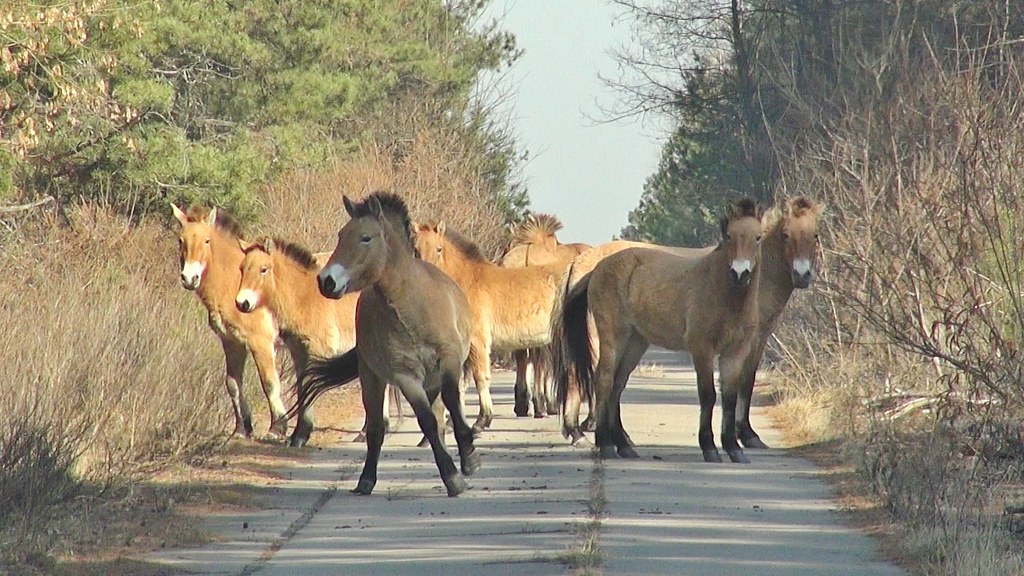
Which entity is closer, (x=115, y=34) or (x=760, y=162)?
(x=115, y=34)

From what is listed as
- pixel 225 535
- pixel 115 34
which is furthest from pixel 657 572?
pixel 115 34

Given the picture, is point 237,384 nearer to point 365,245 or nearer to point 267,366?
point 267,366

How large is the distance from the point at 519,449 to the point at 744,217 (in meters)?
3.53

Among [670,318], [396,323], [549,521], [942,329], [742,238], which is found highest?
[742,238]

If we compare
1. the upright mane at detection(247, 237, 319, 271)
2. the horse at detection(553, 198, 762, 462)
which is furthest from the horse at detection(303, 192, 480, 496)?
the upright mane at detection(247, 237, 319, 271)

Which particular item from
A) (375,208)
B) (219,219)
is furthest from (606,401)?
(219,219)

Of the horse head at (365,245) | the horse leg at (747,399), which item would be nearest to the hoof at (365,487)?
the horse head at (365,245)

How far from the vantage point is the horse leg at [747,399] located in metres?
17.0

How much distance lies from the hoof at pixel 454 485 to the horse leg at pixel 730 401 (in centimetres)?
Result: 318

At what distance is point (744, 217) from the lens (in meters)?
15.5

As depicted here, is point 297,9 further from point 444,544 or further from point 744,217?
point 444,544

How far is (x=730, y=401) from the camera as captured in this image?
1585 centimetres

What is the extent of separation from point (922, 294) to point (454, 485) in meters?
6.30

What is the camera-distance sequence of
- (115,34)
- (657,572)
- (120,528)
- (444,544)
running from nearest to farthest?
(657,572)
(444,544)
(120,528)
(115,34)
